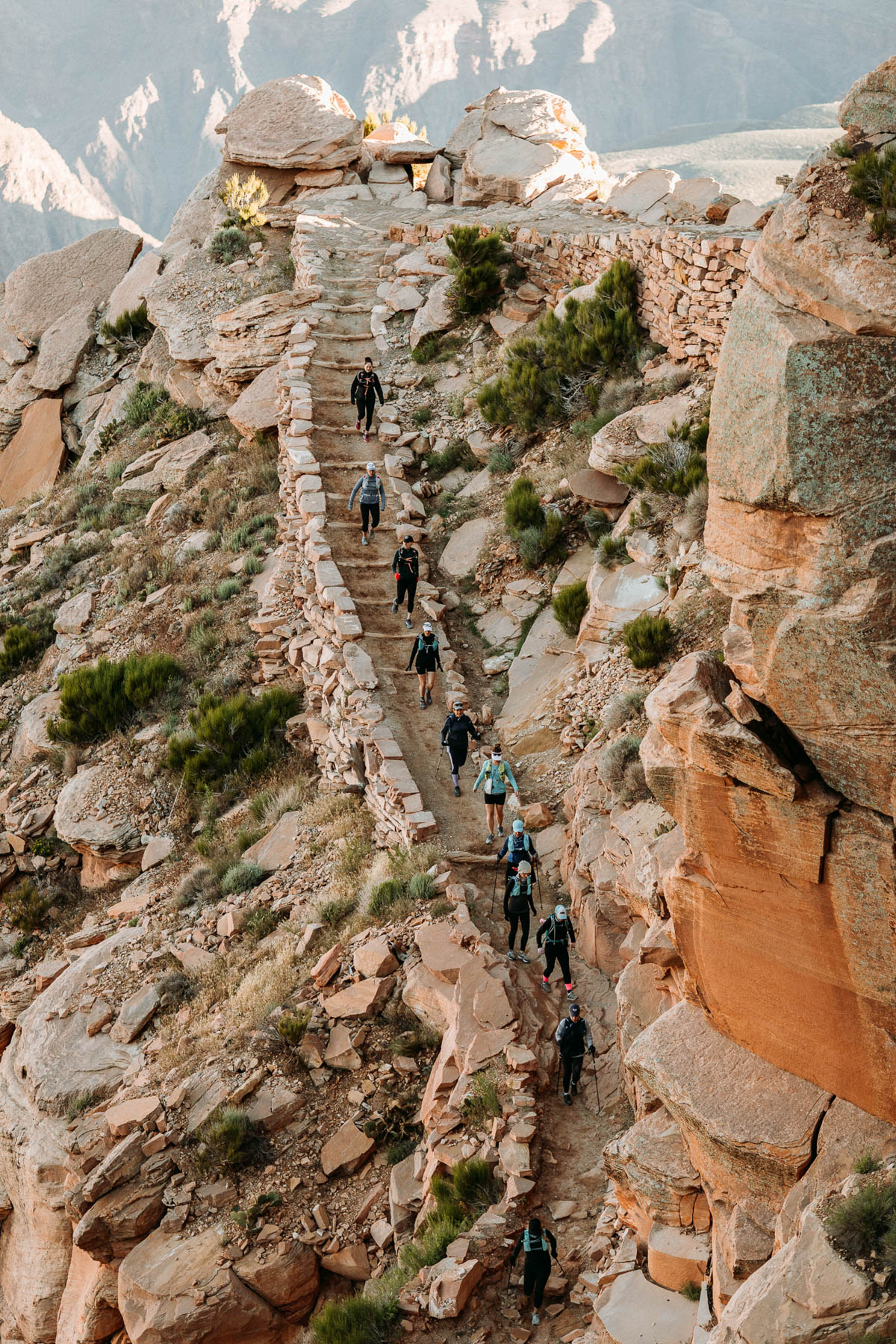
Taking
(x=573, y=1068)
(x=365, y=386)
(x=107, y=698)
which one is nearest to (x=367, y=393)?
(x=365, y=386)

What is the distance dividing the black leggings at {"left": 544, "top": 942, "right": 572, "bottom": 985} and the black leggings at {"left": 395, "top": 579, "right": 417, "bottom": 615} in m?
7.34

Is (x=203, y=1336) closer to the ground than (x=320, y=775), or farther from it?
closer to the ground

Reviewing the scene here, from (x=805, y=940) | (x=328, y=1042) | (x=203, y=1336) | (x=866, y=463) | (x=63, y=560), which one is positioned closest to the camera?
(x=866, y=463)

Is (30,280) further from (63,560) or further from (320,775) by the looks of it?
(320,775)

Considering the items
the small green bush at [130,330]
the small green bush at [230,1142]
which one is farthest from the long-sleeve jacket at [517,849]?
the small green bush at [130,330]

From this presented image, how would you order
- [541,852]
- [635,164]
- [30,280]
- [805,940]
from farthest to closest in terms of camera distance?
[635,164], [30,280], [541,852], [805,940]

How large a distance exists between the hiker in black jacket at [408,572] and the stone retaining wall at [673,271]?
5.09 m

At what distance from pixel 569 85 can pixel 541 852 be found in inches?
4171

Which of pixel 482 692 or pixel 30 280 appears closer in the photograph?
pixel 482 692

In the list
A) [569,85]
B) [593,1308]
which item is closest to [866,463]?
[593,1308]

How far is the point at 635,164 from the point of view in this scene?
66938 mm

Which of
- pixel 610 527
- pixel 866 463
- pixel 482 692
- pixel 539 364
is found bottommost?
pixel 482 692

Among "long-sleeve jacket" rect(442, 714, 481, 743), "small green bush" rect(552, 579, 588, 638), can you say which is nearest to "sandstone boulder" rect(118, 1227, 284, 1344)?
"long-sleeve jacket" rect(442, 714, 481, 743)

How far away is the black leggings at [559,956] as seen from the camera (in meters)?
11.6
